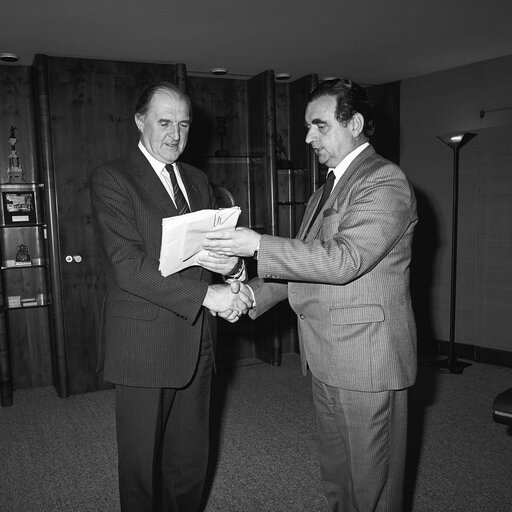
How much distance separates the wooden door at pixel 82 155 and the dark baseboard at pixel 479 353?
3.11m

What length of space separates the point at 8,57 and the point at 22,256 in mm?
1492

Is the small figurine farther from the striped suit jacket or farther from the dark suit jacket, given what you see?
the striped suit jacket

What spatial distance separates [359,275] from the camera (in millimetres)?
1693

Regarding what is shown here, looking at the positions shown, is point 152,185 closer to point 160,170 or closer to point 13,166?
point 160,170

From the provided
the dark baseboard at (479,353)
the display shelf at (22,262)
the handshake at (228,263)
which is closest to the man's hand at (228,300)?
the handshake at (228,263)

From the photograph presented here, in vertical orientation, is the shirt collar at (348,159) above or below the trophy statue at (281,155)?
below

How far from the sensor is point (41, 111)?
12.7ft

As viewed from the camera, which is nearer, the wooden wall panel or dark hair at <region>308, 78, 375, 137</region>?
dark hair at <region>308, 78, 375, 137</region>

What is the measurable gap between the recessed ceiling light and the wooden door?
241 millimetres

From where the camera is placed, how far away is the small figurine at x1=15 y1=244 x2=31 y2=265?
168 inches

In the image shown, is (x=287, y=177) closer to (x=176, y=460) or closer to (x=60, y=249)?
(x=60, y=249)

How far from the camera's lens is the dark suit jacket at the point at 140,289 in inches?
73.1

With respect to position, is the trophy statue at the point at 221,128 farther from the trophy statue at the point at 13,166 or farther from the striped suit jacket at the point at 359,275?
the striped suit jacket at the point at 359,275

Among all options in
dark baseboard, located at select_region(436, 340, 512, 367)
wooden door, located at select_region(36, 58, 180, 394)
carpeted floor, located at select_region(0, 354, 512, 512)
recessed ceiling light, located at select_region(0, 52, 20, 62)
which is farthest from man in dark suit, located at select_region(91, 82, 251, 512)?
dark baseboard, located at select_region(436, 340, 512, 367)
